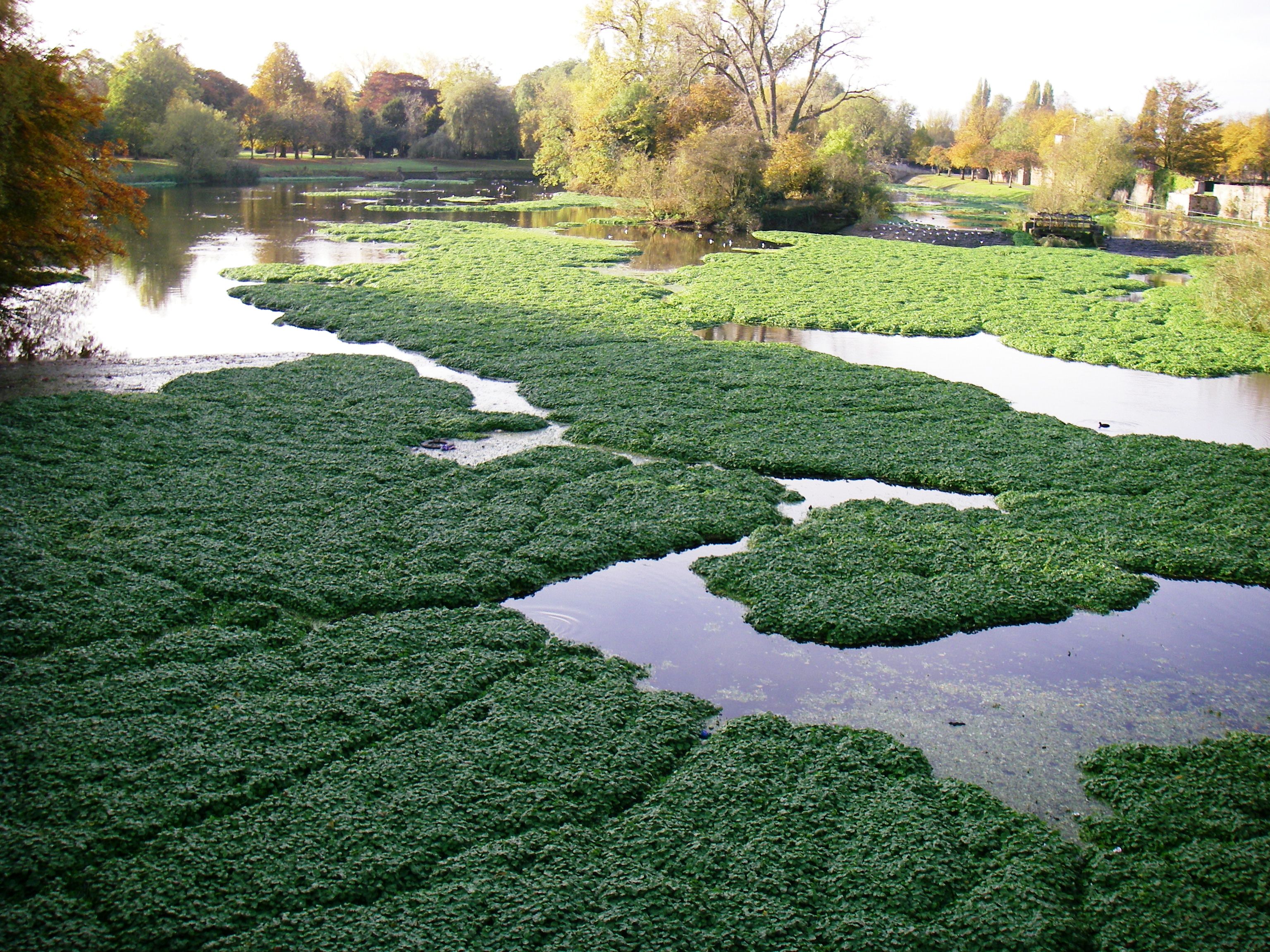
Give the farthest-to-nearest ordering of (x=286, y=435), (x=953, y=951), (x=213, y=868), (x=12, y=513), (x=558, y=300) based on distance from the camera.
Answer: (x=558, y=300), (x=286, y=435), (x=12, y=513), (x=213, y=868), (x=953, y=951)

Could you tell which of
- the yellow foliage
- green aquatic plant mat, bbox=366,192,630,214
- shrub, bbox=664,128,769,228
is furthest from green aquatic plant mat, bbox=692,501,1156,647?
the yellow foliage

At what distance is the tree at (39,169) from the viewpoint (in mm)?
12867

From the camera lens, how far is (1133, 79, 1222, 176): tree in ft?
170

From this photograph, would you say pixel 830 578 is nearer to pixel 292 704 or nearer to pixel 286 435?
pixel 292 704

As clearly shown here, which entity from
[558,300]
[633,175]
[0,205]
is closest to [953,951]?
[0,205]

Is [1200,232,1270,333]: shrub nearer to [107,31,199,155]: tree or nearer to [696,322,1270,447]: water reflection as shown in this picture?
[696,322,1270,447]: water reflection

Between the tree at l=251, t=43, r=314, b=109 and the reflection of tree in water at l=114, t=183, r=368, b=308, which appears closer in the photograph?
the reflection of tree in water at l=114, t=183, r=368, b=308

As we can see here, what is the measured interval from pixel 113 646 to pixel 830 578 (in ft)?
16.7

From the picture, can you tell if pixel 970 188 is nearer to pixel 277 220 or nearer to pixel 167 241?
pixel 277 220

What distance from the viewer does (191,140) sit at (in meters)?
52.2

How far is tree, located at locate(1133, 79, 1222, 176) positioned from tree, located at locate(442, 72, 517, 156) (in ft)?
161

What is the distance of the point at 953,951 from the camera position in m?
3.96

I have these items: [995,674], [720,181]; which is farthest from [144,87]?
[995,674]

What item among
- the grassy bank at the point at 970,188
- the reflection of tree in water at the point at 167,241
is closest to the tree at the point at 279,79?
the reflection of tree in water at the point at 167,241
